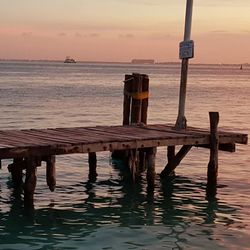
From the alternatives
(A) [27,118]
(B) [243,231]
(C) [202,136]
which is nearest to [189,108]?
(A) [27,118]

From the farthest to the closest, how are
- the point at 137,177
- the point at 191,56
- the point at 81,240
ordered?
the point at 137,177 → the point at 191,56 → the point at 81,240

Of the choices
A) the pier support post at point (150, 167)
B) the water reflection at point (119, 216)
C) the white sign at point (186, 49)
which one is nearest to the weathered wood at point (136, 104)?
the water reflection at point (119, 216)

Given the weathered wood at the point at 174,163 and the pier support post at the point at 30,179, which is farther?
the weathered wood at the point at 174,163

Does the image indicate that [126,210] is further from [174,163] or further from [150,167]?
[174,163]

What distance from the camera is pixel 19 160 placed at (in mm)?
15773

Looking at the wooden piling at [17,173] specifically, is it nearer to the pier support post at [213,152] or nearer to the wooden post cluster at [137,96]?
the wooden post cluster at [137,96]

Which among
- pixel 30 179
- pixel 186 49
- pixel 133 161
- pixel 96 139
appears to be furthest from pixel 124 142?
pixel 186 49

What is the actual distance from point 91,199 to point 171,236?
3255 millimetres

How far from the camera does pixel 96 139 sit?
45.6 ft

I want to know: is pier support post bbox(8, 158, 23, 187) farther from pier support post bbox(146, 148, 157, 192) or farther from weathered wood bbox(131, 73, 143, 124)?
weathered wood bbox(131, 73, 143, 124)

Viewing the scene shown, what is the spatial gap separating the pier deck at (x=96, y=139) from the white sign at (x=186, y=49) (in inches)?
75.5

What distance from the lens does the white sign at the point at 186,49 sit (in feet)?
50.0

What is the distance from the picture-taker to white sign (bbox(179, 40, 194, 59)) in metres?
15.2

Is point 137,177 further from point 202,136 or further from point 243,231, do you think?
point 243,231
